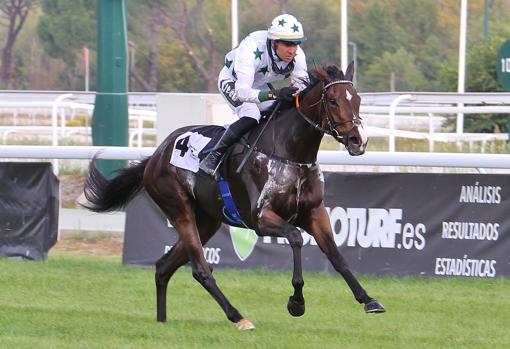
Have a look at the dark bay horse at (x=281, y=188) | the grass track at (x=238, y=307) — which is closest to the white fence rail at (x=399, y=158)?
the grass track at (x=238, y=307)

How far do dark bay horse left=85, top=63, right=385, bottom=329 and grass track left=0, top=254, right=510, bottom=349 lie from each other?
0.94 feet

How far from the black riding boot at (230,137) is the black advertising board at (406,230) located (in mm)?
2174

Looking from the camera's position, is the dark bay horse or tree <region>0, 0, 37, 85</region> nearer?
the dark bay horse

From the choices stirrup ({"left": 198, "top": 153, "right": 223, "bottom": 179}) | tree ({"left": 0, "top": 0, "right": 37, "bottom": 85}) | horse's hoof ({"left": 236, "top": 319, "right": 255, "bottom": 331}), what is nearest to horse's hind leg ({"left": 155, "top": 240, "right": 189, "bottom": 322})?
stirrup ({"left": 198, "top": 153, "right": 223, "bottom": 179})

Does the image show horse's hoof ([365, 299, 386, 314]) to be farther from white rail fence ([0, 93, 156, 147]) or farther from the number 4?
white rail fence ([0, 93, 156, 147])

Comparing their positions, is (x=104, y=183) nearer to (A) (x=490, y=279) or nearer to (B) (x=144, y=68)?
(A) (x=490, y=279)

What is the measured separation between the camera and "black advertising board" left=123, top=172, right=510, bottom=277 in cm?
888

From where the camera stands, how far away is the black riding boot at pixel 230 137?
23.6 ft

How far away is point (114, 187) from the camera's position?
8.27 meters

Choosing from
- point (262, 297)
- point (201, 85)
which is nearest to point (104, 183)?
point (262, 297)

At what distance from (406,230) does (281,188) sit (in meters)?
2.57

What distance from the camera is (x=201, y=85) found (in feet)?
124

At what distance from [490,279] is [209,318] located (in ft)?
8.47

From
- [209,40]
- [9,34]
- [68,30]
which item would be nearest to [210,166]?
[209,40]
